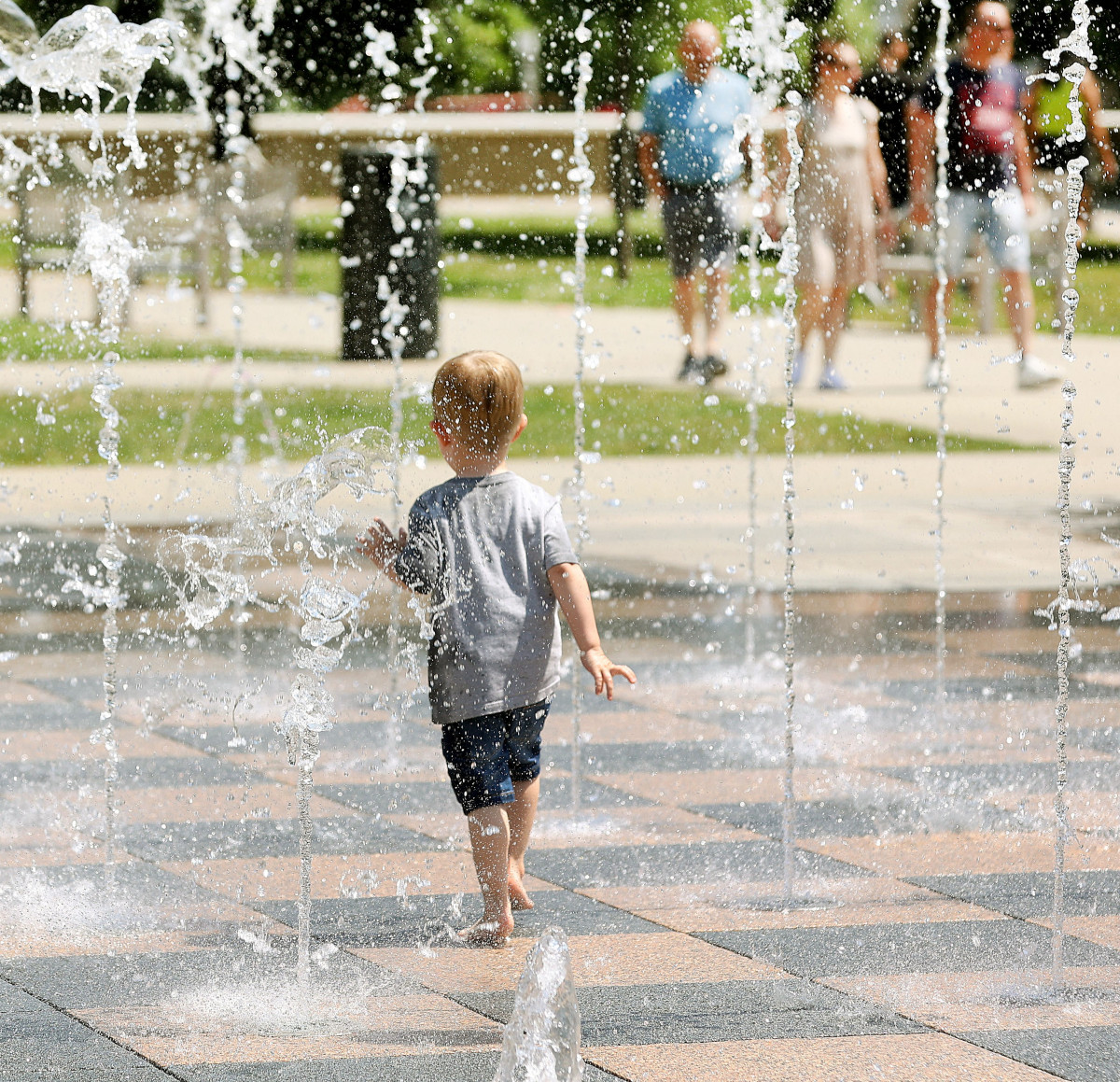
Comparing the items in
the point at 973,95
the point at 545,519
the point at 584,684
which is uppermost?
the point at 973,95

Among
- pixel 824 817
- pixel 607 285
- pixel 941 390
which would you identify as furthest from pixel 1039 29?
pixel 824 817

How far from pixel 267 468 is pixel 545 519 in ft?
20.8

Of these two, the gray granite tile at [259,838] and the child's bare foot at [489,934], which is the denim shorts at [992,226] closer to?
the gray granite tile at [259,838]

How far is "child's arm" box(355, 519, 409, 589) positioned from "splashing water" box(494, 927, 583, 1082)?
1.08 m

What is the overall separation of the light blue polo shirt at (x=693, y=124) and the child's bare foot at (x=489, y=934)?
8.47 metres

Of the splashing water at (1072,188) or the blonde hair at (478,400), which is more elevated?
the splashing water at (1072,188)

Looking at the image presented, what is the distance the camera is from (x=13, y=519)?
8.57 metres

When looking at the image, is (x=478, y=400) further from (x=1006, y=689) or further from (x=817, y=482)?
(x=817, y=482)

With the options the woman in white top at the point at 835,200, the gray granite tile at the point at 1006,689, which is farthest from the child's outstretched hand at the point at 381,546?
the woman in white top at the point at 835,200

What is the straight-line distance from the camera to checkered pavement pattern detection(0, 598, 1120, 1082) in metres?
3.39

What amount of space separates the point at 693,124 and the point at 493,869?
870cm

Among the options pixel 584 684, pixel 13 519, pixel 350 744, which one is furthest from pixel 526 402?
pixel 350 744

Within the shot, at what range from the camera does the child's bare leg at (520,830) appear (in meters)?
4.01

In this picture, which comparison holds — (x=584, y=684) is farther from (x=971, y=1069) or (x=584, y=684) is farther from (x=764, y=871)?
(x=971, y=1069)
